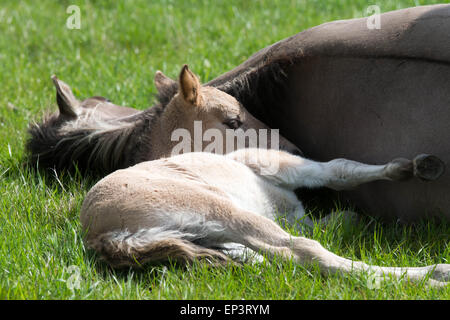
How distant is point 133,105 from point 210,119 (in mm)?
1771

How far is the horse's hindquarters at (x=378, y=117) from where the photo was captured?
3.42 metres

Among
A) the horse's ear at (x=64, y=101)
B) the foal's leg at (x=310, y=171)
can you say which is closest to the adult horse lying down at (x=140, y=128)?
the horse's ear at (x=64, y=101)

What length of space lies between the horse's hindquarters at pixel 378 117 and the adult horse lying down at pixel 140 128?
265mm

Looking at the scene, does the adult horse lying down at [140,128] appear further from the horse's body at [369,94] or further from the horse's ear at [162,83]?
the horse's body at [369,94]

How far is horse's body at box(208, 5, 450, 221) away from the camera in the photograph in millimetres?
Answer: 3445

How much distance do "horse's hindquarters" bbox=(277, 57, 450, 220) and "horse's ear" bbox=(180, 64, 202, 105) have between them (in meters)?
0.58

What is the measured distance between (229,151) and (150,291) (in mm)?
1453

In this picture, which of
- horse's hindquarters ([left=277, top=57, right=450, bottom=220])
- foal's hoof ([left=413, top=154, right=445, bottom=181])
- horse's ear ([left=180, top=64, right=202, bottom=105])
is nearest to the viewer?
foal's hoof ([left=413, top=154, right=445, bottom=181])

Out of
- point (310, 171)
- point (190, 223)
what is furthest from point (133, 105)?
point (190, 223)

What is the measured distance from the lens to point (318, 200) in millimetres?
4012

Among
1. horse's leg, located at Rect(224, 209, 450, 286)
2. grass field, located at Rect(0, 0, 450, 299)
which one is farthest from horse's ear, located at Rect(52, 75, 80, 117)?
horse's leg, located at Rect(224, 209, 450, 286)

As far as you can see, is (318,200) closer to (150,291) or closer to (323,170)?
(323,170)

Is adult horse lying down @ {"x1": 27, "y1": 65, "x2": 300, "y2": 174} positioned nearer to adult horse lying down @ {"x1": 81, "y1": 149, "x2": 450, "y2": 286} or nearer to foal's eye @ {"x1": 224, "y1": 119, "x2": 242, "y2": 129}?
foal's eye @ {"x1": 224, "y1": 119, "x2": 242, "y2": 129}
